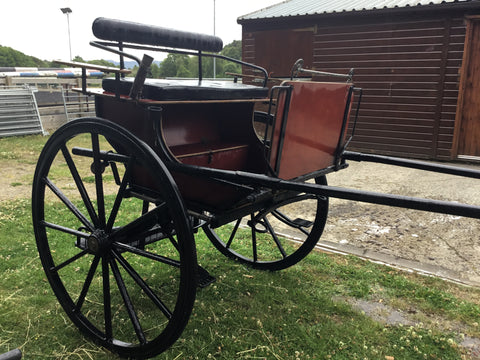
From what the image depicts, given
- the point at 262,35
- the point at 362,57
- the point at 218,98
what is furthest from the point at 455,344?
the point at 262,35

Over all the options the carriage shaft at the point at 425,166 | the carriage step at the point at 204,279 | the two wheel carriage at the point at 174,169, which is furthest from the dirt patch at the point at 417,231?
the carriage step at the point at 204,279

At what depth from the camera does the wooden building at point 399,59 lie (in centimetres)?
756

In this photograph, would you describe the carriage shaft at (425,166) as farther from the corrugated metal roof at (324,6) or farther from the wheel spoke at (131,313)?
the corrugated metal roof at (324,6)

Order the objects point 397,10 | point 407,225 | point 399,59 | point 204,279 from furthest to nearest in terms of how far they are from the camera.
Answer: point 399,59, point 397,10, point 407,225, point 204,279

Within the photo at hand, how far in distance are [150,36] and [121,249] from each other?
1.29 metres

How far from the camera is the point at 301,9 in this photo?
362 inches

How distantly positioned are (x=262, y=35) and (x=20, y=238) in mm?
7166

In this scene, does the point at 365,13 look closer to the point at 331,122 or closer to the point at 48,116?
the point at 331,122

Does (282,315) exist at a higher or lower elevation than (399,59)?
lower

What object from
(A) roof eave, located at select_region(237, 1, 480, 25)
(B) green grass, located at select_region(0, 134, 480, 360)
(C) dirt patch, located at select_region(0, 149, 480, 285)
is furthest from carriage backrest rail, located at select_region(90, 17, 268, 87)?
(A) roof eave, located at select_region(237, 1, 480, 25)

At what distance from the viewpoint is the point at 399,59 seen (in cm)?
810

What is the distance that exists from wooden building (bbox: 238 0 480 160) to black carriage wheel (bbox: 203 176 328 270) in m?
4.66

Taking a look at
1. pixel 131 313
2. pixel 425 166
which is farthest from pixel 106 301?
pixel 425 166

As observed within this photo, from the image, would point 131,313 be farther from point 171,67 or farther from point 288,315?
point 171,67
